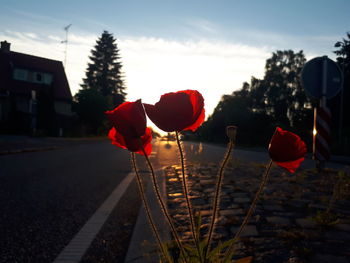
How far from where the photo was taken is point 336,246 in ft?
7.61

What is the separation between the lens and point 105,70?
5612cm

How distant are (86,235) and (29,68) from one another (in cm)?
3690

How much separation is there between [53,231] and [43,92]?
28.4 m

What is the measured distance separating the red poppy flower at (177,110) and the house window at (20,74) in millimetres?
37919

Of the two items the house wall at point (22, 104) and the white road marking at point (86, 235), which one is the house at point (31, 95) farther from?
the white road marking at point (86, 235)

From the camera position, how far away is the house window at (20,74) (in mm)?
34787

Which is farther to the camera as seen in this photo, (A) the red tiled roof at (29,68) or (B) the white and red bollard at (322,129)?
(A) the red tiled roof at (29,68)

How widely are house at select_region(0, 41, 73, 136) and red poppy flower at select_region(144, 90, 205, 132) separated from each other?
26758 mm

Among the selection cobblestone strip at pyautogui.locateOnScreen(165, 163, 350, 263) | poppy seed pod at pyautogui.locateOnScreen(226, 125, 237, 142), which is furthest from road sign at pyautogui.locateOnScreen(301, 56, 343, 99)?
poppy seed pod at pyautogui.locateOnScreen(226, 125, 237, 142)

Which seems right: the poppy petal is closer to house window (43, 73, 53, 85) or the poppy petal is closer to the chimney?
house window (43, 73, 53, 85)

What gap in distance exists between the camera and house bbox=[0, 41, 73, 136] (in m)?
28.9

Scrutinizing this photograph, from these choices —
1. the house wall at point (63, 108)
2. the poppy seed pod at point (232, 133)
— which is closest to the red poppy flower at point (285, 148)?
the poppy seed pod at point (232, 133)

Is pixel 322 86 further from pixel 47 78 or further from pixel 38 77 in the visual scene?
pixel 47 78

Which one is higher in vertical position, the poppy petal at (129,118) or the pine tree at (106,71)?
the pine tree at (106,71)
